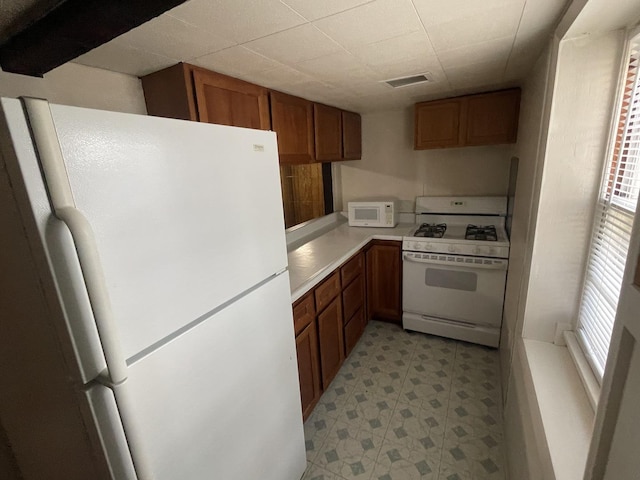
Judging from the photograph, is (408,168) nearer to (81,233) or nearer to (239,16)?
(239,16)

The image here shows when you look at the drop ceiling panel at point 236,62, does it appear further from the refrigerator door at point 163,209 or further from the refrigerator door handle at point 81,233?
the refrigerator door handle at point 81,233

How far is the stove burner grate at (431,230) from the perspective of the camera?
2.63 meters

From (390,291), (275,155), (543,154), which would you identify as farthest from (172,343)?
(390,291)

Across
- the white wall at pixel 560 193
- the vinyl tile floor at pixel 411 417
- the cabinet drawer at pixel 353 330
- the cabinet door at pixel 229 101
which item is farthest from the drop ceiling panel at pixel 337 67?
the vinyl tile floor at pixel 411 417

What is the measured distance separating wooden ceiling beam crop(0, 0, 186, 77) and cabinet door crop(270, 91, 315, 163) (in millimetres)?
1151

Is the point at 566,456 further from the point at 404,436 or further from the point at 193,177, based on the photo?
the point at 193,177

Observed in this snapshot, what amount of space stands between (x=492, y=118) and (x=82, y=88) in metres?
2.77

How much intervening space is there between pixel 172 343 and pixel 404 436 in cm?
161

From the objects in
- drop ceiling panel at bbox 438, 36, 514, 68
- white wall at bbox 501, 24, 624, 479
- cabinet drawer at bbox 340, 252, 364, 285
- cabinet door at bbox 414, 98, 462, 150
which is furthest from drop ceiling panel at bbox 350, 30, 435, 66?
cabinet drawer at bbox 340, 252, 364, 285

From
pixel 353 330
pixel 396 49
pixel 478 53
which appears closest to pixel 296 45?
pixel 396 49

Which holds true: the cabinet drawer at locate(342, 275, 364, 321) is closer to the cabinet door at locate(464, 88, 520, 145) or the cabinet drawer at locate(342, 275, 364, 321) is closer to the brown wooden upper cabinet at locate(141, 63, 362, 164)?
the brown wooden upper cabinet at locate(141, 63, 362, 164)

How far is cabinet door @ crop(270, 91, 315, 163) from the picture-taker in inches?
79.8

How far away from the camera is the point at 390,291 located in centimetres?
284

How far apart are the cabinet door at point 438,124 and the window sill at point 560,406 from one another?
1.86 m
